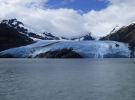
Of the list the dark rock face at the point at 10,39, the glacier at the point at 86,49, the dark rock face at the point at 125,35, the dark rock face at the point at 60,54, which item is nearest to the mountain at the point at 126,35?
the dark rock face at the point at 125,35

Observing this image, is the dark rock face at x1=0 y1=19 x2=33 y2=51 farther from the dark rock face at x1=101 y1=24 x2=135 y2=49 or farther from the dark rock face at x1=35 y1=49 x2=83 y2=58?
the dark rock face at x1=101 y1=24 x2=135 y2=49

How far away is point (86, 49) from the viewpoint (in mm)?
135500

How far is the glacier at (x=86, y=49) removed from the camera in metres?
136

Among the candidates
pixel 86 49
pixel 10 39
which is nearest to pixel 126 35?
pixel 86 49

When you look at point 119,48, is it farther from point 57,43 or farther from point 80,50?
point 57,43

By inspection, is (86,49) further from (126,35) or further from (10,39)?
(10,39)

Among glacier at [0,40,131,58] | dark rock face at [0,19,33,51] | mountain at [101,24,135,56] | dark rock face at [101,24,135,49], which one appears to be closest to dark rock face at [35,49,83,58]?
glacier at [0,40,131,58]

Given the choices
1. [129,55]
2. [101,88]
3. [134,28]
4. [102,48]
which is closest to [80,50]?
[102,48]

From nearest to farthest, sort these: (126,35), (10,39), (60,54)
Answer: (60,54) → (126,35) → (10,39)

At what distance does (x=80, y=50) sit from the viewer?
447 feet

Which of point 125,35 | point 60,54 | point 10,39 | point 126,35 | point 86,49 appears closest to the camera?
point 86,49

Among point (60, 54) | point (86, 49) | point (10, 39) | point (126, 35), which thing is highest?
point (126, 35)

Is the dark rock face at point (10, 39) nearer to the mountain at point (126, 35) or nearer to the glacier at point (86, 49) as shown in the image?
the glacier at point (86, 49)

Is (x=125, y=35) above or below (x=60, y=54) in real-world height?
above
